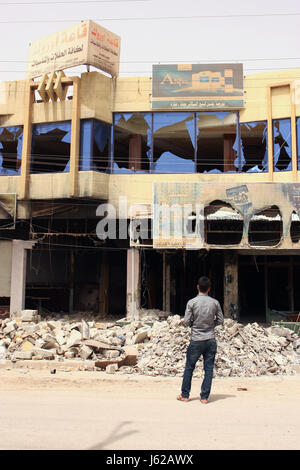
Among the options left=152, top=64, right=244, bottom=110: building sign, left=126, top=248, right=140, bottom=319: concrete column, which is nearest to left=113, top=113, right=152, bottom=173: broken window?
left=152, top=64, right=244, bottom=110: building sign

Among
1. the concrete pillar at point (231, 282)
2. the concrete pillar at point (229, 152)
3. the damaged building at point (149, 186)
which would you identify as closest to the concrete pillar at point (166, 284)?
the damaged building at point (149, 186)

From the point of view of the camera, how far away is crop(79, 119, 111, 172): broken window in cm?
1911

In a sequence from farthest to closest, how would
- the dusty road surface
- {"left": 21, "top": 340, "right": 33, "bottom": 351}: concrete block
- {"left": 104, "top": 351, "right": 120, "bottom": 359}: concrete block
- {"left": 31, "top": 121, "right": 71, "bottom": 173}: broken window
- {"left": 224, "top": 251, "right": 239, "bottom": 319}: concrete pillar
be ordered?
{"left": 31, "top": 121, "right": 71, "bottom": 173}: broken window → {"left": 224, "top": 251, "right": 239, "bottom": 319}: concrete pillar → {"left": 21, "top": 340, "right": 33, "bottom": 351}: concrete block → {"left": 104, "top": 351, "right": 120, "bottom": 359}: concrete block → the dusty road surface

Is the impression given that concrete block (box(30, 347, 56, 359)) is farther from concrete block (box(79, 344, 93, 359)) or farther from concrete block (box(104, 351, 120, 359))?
concrete block (box(104, 351, 120, 359))

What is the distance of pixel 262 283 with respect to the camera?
23578 mm

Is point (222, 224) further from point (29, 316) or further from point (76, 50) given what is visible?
point (76, 50)

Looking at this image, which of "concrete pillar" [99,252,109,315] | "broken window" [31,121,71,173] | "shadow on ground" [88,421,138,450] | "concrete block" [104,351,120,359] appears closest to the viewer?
"shadow on ground" [88,421,138,450]

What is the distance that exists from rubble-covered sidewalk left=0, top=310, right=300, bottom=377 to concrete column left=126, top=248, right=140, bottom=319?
374 cm

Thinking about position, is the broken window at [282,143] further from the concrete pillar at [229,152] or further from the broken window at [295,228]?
the broken window at [295,228]

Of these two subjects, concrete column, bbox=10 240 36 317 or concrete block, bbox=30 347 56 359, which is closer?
concrete block, bbox=30 347 56 359

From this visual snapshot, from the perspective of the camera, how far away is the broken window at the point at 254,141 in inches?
765

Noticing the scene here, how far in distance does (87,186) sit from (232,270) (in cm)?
736
